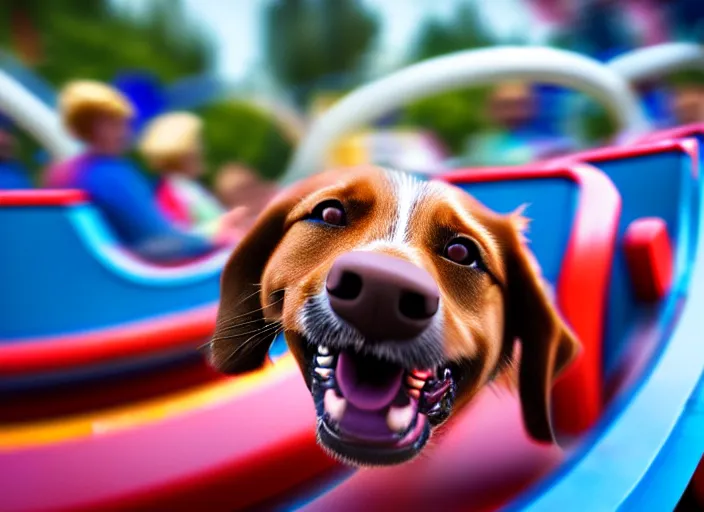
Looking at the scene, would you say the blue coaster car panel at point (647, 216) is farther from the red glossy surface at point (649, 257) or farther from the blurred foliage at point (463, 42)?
the blurred foliage at point (463, 42)

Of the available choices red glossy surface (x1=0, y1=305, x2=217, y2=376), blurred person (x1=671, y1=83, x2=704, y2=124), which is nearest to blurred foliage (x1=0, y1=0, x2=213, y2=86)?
red glossy surface (x1=0, y1=305, x2=217, y2=376)

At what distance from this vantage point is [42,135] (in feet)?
8.48

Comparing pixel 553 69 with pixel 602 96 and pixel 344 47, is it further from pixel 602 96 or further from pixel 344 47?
pixel 344 47

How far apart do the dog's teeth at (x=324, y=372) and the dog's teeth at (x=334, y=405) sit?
0.01 metres

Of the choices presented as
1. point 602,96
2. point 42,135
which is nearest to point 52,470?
point 602,96

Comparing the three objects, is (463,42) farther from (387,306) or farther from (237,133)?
(237,133)

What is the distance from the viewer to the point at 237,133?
5895mm

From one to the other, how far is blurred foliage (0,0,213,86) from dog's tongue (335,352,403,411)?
10.7ft

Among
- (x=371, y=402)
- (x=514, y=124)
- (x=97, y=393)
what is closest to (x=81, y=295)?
(x=97, y=393)

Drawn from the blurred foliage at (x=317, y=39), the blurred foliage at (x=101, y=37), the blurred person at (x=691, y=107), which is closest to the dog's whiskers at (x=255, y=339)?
the blurred person at (x=691, y=107)

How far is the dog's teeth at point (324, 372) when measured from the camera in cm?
61

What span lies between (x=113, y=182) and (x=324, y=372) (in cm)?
85

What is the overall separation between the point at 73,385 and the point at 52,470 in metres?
0.24

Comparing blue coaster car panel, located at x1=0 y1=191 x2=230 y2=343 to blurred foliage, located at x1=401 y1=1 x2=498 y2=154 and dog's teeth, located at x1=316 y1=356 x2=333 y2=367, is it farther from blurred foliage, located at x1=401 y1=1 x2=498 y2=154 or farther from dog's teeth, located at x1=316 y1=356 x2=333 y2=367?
blurred foliage, located at x1=401 y1=1 x2=498 y2=154
